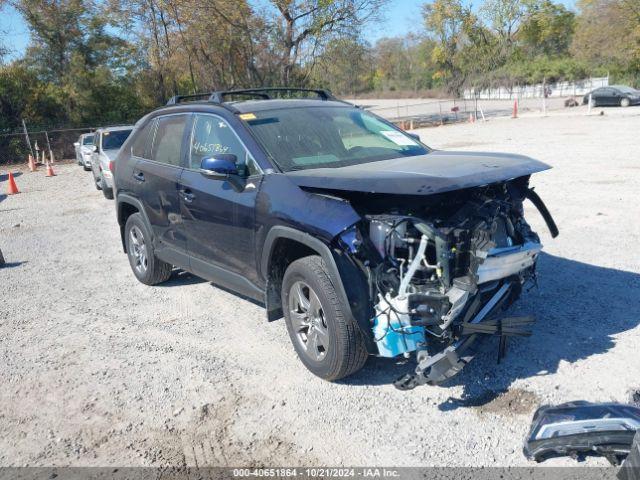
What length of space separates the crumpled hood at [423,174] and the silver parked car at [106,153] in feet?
35.8

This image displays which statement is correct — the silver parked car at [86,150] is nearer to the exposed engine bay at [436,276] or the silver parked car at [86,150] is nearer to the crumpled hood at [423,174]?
the crumpled hood at [423,174]

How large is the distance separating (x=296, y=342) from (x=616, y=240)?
183 inches

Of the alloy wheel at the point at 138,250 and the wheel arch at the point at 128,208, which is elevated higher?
the wheel arch at the point at 128,208

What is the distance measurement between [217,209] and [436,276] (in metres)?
2.03

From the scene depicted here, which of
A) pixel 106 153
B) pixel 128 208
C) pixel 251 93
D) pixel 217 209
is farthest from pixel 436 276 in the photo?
pixel 106 153

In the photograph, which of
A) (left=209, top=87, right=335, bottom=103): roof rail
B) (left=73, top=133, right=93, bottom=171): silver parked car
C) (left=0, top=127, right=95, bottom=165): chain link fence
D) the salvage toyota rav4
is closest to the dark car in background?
(left=73, top=133, right=93, bottom=171): silver parked car

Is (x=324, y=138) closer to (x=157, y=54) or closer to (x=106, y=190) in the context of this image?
(x=106, y=190)

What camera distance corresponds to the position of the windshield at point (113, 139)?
1516 cm

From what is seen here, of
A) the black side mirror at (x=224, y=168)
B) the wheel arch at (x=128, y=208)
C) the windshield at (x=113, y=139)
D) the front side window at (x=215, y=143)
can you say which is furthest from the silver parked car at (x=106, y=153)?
the black side mirror at (x=224, y=168)

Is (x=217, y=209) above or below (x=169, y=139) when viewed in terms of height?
below

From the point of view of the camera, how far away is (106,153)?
14.3 meters

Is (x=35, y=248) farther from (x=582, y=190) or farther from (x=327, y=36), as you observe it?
(x=327, y=36)

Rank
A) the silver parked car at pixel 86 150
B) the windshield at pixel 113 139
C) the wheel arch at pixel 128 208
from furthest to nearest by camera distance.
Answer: the silver parked car at pixel 86 150, the windshield at pixel 113 139, the wheel arch at pixel 128 208

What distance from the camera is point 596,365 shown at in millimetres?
3988
